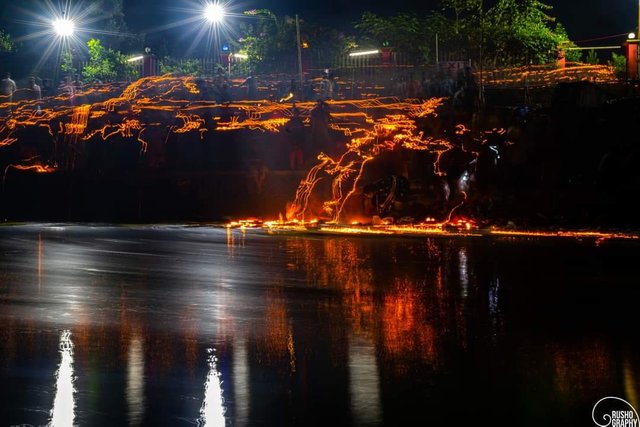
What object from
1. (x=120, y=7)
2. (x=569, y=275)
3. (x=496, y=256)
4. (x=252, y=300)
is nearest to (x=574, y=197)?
(x=496, y=256)

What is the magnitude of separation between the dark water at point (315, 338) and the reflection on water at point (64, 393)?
2 centimetres

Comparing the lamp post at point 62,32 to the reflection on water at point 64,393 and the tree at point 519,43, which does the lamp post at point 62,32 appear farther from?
the reflection on water at point 64,393

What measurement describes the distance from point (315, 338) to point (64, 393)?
301 centimetres

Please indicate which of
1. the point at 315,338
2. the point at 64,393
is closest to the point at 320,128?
the point at 315,338

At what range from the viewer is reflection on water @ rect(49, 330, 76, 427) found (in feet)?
22.1

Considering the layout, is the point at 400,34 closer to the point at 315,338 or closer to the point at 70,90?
the point at 70,90

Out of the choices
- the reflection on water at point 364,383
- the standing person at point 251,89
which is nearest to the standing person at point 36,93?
the standing person at point 251,89

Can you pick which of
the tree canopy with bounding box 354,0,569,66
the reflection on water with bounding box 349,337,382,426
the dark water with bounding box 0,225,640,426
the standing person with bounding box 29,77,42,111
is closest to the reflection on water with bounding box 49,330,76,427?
the dark water with bounding box 0,225,640,426

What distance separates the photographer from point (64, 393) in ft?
24.4

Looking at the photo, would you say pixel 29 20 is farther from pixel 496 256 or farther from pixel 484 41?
pixel 496 256

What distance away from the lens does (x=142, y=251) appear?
18109 mm

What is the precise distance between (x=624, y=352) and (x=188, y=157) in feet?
77.7

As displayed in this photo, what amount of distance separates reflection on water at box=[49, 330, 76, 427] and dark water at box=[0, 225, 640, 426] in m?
0.02

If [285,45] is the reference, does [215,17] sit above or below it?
above
